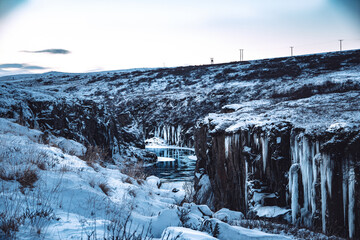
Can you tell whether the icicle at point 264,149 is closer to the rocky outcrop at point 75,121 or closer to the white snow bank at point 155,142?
the rocky outcrop at point 75,121

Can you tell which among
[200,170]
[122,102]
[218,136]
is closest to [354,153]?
[218,136]

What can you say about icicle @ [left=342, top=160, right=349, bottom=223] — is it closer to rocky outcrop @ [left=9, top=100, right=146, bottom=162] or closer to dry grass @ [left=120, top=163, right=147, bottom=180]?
dry grass @ [left=120, top=163, right=147, bottom=180]

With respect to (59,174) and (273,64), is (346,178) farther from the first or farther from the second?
(273,64)

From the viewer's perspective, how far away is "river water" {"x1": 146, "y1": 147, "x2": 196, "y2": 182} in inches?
811

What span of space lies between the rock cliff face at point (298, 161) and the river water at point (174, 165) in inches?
200

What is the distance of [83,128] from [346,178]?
15386 mm

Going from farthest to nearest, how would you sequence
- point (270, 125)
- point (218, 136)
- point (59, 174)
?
point (218, 136)
point (270, 125)
point (59, 174)

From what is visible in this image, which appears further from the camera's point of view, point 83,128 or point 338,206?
point 83,128

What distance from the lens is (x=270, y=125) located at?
35.8 ft

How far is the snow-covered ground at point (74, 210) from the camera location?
3242 mm

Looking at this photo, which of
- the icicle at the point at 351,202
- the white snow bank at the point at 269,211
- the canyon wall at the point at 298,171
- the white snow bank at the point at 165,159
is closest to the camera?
the icicle at the point at 351,202

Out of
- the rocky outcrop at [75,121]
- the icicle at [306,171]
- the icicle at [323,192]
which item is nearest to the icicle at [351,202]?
the icicle at [323,192]

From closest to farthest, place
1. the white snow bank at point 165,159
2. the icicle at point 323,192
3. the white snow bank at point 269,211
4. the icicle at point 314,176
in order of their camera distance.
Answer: the icicle at point 323,192 < the icicle at point 314,176 < the white snow bank at point 269,211 < the white snow bank at point 165,159

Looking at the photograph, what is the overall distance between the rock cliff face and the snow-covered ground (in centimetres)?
330
